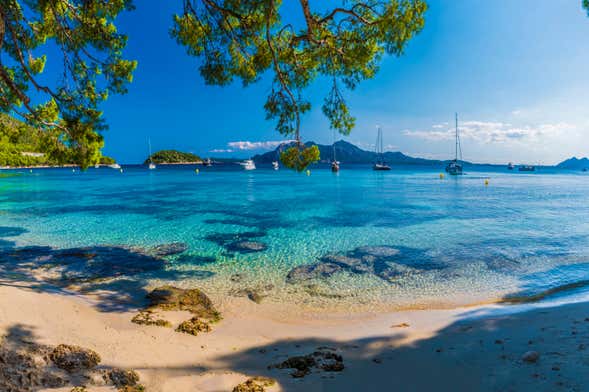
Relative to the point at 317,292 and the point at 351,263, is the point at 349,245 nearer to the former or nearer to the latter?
the point at 351,263

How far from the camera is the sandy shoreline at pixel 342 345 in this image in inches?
174

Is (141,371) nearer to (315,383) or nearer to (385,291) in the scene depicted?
(315,383)

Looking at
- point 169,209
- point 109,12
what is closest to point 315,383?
point 109,12

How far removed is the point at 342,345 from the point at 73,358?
4.43m

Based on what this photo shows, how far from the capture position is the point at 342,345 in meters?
5.99

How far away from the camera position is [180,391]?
14.2 feet

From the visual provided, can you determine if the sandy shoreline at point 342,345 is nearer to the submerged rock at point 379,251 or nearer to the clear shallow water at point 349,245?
the clear shallow water at point 349,245

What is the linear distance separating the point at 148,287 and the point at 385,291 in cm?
717

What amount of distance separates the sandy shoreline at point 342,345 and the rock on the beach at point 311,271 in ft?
9.62

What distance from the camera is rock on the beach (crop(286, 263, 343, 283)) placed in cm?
1053

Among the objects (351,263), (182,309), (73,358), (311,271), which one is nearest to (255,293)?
(182,309)

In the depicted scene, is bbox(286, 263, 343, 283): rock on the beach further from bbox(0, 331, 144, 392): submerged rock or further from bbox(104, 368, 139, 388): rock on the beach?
bbox(0, 331, 144, 392): submerged rock

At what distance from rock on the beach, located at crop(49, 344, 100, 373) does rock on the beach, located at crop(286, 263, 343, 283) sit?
20.2 feet

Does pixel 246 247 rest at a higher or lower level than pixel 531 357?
lower
